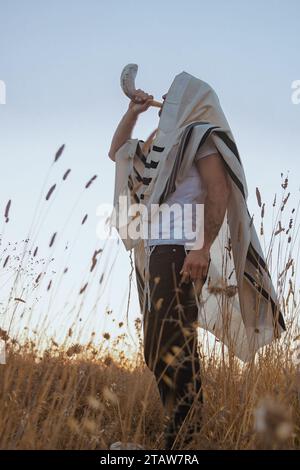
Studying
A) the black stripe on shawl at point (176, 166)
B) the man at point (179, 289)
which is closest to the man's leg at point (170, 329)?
the man at point (179, 289)

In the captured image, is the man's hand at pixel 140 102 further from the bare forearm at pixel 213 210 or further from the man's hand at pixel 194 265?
the man's hand at pixel 194 265

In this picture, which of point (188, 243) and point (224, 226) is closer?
point (188, 243)

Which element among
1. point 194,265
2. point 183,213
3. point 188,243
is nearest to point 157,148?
point 183,213

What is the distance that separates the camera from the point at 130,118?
268 centimetres

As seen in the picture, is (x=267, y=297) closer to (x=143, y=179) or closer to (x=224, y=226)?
(x=224, y=226)

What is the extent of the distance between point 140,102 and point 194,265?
3.10 feet

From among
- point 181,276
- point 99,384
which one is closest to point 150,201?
point 181,276

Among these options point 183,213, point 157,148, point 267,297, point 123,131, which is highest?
point 123,131

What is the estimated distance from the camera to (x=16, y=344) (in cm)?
242

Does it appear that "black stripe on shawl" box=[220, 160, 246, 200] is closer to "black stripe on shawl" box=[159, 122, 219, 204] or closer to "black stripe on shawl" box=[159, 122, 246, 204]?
"black stripe on shawl" box=[159, 122, 246, 204]

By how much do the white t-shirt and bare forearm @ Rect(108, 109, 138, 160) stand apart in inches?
19.5

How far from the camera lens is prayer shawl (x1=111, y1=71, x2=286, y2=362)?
2.30 m
